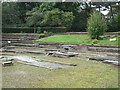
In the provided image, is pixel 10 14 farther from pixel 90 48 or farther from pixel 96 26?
pixel 90 48

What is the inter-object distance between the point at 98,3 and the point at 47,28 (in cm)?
1013

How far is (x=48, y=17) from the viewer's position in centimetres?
2481

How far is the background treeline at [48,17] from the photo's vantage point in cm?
2489

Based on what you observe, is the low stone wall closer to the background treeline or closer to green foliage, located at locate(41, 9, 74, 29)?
green foliage, located at locate(41, 9, 74, 29)

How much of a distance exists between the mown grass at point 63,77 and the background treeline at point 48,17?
15109mm

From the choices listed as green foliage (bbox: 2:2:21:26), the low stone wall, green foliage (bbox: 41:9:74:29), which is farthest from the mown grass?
green foliage (bbox: 2:2:21:26)

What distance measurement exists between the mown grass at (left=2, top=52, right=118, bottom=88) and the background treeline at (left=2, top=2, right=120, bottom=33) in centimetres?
1511

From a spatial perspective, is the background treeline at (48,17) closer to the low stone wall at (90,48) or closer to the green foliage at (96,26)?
the green foliage at (96,26)

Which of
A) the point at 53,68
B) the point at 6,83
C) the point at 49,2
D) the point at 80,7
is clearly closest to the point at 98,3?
the point at 80,7

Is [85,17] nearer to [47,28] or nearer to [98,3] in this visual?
[98,3]

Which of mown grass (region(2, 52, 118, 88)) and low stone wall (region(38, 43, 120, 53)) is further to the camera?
low stone wall (region(38, 43, 120, 53))

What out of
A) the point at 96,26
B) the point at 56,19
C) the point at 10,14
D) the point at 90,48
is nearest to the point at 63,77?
the point at 90,48

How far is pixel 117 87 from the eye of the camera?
21.2ft

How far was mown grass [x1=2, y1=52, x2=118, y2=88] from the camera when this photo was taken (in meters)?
6.95
